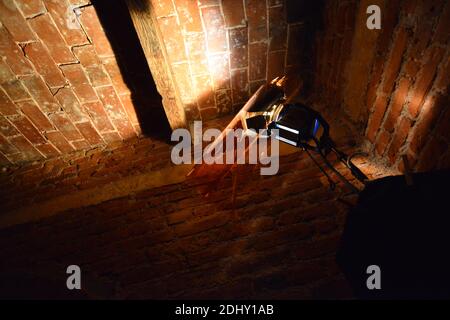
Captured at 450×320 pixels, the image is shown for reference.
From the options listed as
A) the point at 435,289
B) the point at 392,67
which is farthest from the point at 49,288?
the point at 392,67

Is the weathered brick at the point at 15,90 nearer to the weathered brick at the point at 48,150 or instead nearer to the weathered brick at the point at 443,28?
the weathered brick at the point at 48,150

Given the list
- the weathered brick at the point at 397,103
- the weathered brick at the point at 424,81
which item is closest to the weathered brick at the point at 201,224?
the weathered brick at the point at 397,103

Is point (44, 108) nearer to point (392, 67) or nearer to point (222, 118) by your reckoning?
point (222, 118)

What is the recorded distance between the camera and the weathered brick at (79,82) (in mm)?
2562

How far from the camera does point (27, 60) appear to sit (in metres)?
2.43

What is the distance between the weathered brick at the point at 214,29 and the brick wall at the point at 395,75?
1125 millimetres

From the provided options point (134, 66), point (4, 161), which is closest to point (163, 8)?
point (134, 66)

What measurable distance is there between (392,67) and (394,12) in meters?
0.39

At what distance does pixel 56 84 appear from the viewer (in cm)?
264

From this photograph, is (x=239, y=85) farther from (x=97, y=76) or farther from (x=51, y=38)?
(x=51, y=38)

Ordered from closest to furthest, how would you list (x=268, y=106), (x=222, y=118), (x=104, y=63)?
1. (x=268, y=106)
2. (x=104, y=63)
3. (x=222, y=118)

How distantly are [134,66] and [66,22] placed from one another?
2.28 feet

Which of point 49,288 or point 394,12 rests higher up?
point 394,12

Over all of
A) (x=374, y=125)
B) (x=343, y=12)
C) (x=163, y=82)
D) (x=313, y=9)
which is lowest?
(x=374, y=125)
